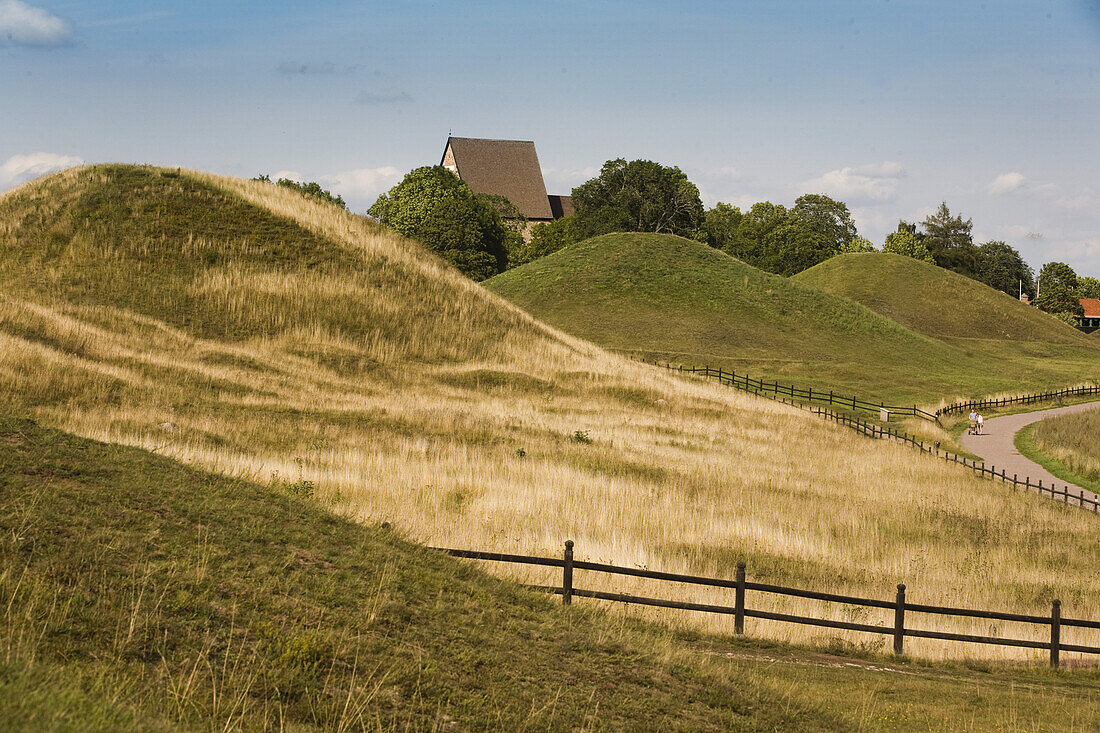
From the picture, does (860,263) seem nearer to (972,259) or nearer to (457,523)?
(972,259)

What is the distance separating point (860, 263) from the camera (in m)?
154

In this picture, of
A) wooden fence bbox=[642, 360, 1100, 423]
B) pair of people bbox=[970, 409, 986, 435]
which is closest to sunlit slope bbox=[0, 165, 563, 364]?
wooden fence bbox=[642, 360, 1100, 423]

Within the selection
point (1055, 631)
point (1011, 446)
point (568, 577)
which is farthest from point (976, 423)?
point (568, 577)

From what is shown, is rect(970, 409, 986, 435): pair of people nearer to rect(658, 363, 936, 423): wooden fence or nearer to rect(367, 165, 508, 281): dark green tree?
rect(658, 363, 936, 423): wooden fence

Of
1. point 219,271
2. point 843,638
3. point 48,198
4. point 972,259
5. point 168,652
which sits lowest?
point 843,638

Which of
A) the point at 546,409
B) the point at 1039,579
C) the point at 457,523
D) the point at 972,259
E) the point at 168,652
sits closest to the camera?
the point at 168,652

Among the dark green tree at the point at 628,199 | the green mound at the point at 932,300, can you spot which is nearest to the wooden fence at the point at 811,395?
the green mound at the point at 932,300

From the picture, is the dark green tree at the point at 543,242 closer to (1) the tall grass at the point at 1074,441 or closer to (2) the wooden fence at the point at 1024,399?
(2) the wooden fence at the point at 1024,399

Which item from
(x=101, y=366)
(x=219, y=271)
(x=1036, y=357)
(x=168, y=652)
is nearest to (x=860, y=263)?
(x=1036, y=357)

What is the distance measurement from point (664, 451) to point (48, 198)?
144 ft

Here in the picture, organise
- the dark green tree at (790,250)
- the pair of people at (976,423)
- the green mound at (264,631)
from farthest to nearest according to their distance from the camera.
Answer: the dark green tree at (790,250) → the pair of people at (976,423) → the green mound at (264,631)

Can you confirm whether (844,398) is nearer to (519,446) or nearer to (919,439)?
(919,439)

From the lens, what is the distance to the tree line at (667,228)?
394ft

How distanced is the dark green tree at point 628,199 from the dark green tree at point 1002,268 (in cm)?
7537
